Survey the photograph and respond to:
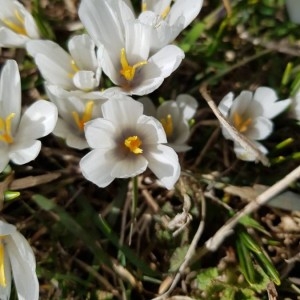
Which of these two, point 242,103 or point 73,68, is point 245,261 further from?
point 73,68

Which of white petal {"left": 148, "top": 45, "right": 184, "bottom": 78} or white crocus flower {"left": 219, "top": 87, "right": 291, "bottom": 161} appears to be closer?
white petal {"left": 148, "top": 45, "right": 184, "bottom": 78}

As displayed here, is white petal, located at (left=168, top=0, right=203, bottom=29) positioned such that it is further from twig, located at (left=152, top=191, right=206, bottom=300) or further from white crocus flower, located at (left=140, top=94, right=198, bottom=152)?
twig, located at (left=152, top=191, right=206, bottom=300)

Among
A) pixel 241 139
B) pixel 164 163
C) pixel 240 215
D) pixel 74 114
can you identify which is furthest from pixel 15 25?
pixel 240 215

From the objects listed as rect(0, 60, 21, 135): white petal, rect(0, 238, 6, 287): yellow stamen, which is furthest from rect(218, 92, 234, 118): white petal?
rect(0, 238, 6, 287): yellow stamen

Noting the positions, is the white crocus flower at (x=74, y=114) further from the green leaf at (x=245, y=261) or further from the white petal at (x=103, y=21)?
the green leaf at (x=245, y=261)

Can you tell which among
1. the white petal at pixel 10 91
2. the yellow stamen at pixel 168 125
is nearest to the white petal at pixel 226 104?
the yellow stamen at pixel 168 125

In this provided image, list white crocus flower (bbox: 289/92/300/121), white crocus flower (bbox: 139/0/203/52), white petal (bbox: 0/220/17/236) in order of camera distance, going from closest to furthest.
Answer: white petal (bbox: 0/220/17/236) < white crocus flower (bbox: 139/0/203/52) < white crocus flower (bbox: 289/92/300/121)
